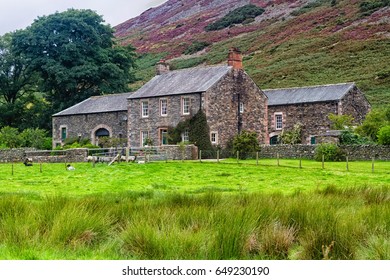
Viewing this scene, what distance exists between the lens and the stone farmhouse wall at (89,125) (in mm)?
36344

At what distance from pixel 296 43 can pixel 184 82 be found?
36357mm

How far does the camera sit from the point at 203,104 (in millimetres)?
31266

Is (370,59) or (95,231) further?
(370,59)

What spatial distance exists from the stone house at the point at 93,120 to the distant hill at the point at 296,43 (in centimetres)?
898

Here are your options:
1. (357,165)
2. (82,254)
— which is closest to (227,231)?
(82,254)

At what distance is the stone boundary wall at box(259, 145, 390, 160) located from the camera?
2447cm

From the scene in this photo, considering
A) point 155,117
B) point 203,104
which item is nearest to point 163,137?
point 155,117

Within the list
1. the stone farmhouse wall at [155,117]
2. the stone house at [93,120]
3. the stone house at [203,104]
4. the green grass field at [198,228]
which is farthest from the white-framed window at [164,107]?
the green grass field at [198,228]

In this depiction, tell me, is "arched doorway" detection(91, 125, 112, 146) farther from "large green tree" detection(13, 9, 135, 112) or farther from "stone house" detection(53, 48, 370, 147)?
"large green tree" detection(13, 9, 135, 112)

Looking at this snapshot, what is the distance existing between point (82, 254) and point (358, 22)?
62.6 meters

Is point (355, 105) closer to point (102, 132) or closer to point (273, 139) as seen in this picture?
point (273, 139)

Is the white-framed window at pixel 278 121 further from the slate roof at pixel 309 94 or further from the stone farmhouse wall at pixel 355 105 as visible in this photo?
the stone farmhouse wall at pixel 355 105

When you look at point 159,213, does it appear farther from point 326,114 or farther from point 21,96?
point 21,96

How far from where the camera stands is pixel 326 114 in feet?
112
